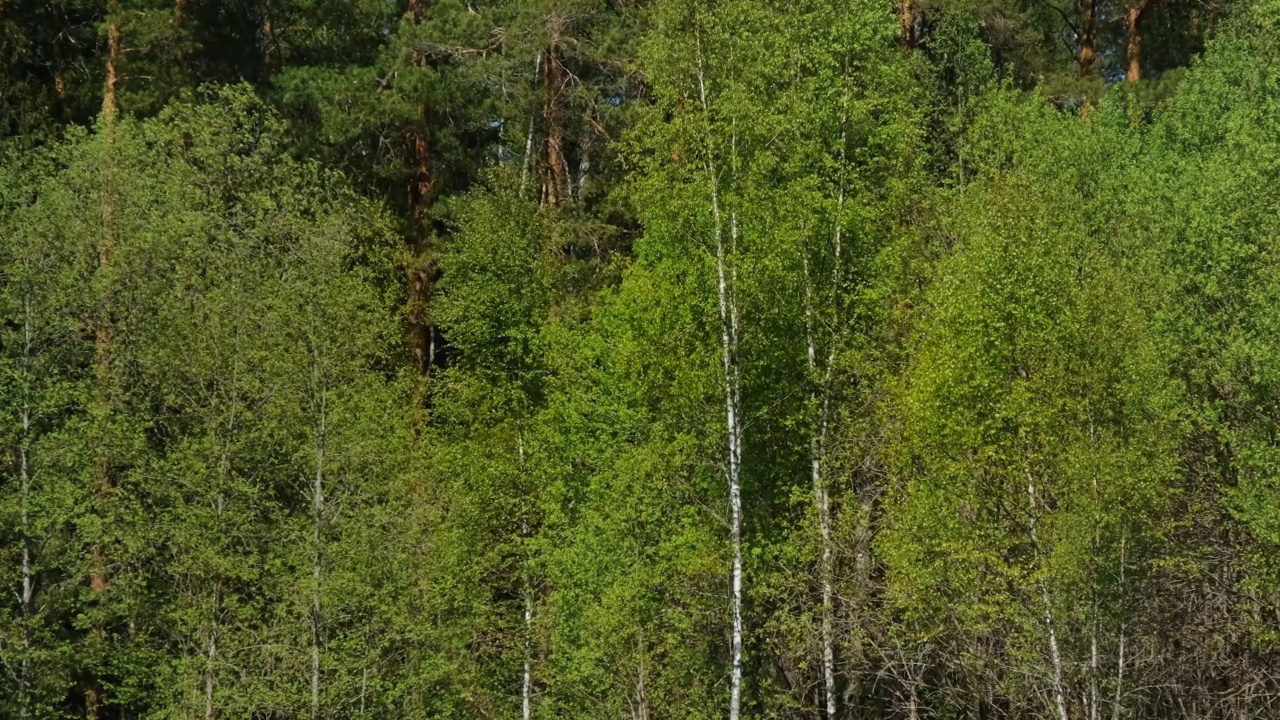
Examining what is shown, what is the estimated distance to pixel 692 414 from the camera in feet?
81.2

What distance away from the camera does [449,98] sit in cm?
3638

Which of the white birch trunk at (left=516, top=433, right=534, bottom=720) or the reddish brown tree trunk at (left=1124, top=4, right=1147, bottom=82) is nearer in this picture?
the white birch trunk at (left=516, top=433, right=534, bottom=720)

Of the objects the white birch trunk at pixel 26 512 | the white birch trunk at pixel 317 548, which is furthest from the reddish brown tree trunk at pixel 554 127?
the white birch trunk at pixel 26 512

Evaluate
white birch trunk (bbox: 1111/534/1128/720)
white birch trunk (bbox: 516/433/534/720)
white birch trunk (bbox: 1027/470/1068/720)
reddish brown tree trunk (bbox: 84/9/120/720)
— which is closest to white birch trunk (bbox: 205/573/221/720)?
reddish brown tree trunk (bbox: 84/9/120/720)

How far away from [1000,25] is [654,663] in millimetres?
22188

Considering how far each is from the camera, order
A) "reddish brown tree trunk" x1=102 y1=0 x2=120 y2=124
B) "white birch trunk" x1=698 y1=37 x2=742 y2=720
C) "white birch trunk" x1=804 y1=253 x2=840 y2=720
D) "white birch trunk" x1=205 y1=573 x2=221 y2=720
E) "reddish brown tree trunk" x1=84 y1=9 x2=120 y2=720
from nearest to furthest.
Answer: "white birch trunk" x1=698 y1=37 x2=742 y2=720, "white birch trunk" x1=804 y1=253 x2=840 y2=720, "white birch trunk" x1=205 y1=573 x2=221 y2=720, "reddish brown tree trunk" x1=84 y1=9 x2=120 y2=720, "reddish brown tree trunk" x1=102 y1=0 x2=120 y2=124

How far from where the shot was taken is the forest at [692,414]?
867 inches

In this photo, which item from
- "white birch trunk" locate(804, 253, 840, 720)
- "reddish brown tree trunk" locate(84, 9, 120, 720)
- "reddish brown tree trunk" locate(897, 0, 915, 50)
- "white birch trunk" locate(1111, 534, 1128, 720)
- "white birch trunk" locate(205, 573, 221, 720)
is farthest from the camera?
"reddish brown tree trunk" locate(897, 0, 915, 50)

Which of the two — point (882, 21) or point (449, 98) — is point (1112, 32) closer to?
point (882, 21)

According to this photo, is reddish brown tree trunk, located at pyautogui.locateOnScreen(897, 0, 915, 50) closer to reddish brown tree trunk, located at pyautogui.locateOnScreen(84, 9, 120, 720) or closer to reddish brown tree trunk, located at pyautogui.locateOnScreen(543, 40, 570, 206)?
reddish brown tree trunk, located at pyautogui.locateOnScreen(543, 40, 570, 206)

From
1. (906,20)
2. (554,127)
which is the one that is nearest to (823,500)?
(554,127)

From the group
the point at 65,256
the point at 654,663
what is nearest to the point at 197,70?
the point at 65,256

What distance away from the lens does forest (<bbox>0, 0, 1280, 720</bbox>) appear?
2202cm

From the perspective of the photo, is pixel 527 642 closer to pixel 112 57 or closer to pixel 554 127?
pixel 554 127
